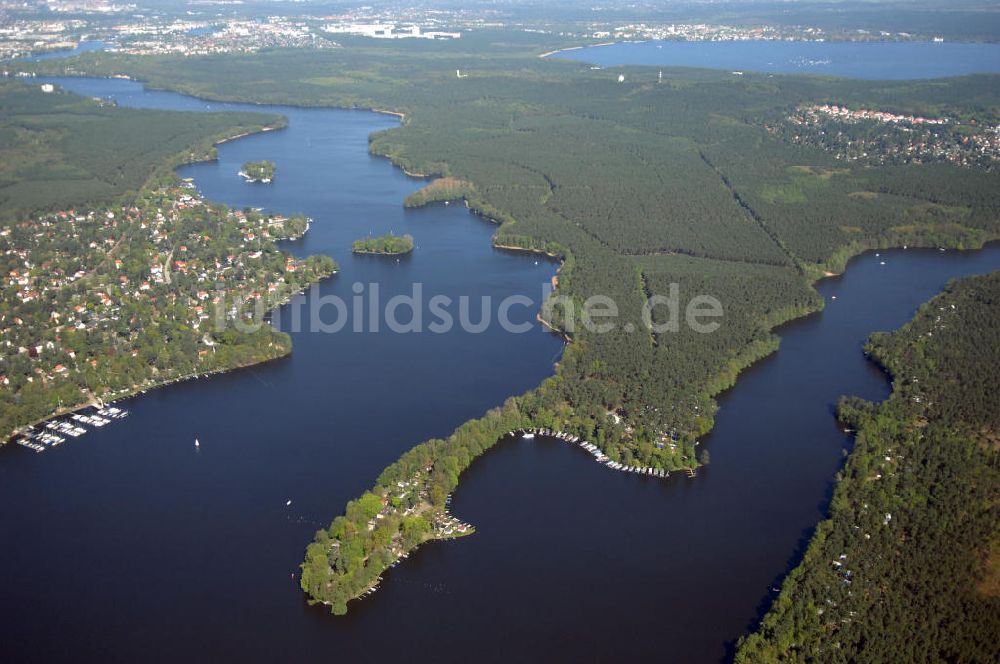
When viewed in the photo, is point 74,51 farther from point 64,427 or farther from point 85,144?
point 64,427

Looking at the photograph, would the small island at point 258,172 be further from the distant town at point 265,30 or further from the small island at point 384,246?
the distant town at point 265,30

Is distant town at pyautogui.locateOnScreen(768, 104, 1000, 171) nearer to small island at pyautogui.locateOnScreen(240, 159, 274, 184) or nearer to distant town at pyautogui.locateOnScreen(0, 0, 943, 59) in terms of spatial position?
small island at pyautogui.locateOnScreen(240, 159, 274, 184)

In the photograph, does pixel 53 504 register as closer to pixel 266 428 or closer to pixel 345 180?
pixel 266 428

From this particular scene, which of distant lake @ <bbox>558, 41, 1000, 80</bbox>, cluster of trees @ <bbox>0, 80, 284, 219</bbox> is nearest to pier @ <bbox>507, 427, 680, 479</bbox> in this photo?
cluster of trees @ <bbox>0, 80, 284, 219</bbox>

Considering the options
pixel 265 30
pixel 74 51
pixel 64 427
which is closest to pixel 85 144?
pixel 64 427

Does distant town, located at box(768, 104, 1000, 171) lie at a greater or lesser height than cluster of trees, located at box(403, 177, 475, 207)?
greater
